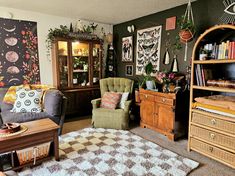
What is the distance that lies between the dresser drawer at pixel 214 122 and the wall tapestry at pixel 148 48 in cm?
146

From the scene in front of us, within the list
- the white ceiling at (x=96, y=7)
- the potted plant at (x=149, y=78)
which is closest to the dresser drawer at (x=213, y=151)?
the potted plant at (x=149, y=78)

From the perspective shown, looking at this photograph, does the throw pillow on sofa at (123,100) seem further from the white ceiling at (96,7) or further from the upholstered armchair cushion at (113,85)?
the white ceiling at (96,7)

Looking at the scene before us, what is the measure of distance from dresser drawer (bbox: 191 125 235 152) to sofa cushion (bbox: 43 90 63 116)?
2.12 meters

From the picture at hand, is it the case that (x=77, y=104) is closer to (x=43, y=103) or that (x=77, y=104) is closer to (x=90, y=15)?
(x=43, y=103)

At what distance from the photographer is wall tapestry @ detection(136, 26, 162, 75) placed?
355 cm

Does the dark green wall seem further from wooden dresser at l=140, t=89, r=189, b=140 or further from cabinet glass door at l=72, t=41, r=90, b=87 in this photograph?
cabinet glass door at l=72, t=41, r=90, b=87

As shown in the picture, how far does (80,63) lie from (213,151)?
124 inches

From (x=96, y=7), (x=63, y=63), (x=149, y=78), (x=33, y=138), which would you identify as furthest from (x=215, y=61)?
(x=63, y=63)

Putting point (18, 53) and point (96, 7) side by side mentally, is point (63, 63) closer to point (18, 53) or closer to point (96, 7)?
point (18, 53)

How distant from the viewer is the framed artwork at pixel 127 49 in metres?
4.19

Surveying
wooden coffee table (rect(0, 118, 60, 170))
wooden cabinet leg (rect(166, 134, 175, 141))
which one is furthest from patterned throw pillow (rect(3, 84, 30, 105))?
wooden cabinet leg (rect(166, 134, 175, 141))

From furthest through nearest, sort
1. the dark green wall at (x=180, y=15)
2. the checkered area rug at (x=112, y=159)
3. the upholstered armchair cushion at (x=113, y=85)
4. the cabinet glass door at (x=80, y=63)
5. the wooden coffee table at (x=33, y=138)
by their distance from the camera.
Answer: the cabinet glass door at (x=80, y=63) < the upholstered armchair cushion at (x=113, y=85) < the dark green wall at (x=180, y=15) < the checkered area rug at (x=112, y=159) < the wooden coffee table at (x=33, y=138)

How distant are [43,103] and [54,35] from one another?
4.87ft

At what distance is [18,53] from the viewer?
347 centimetres
